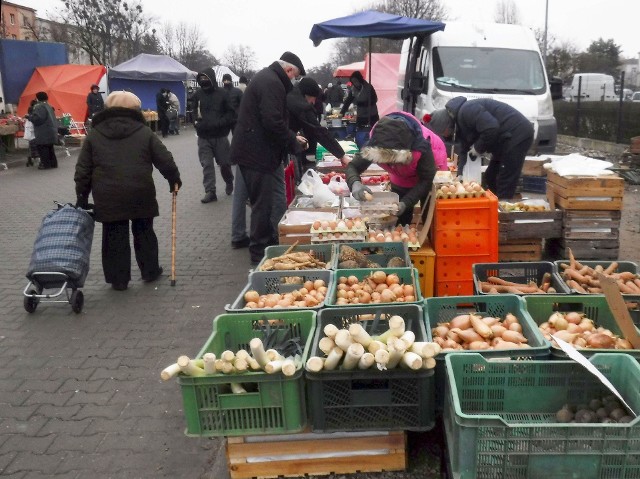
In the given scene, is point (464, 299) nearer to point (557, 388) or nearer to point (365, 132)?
point (557, 388)

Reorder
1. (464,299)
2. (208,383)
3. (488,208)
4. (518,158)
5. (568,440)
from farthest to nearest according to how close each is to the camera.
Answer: (518,158), (488,208), (464,299), (208,383), (568,440)

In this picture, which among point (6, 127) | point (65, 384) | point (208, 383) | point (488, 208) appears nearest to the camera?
point (208, 383)

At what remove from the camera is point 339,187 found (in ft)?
24.8

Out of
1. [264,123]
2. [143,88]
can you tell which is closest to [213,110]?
[264,123]

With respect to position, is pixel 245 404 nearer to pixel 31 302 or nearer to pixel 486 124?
pixel 31 302

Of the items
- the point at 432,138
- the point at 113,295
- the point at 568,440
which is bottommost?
the point at 113,295

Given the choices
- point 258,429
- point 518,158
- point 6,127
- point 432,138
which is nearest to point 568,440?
point 258,429

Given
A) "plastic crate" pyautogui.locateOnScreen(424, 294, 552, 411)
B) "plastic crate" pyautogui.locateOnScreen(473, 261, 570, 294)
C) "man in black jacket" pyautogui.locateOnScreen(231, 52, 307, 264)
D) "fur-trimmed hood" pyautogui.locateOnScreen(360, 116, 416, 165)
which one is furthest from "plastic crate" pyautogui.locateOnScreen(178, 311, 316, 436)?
"man in black jacket" pyautogui.locateOnScreen(231, 52, 307, 264)

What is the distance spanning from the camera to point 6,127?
16.8 m

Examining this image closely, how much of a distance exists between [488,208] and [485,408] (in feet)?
8.44

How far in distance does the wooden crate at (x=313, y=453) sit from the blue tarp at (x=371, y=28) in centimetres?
880

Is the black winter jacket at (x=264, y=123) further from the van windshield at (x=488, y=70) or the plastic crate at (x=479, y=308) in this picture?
the van windshield at (x=488, y=70)

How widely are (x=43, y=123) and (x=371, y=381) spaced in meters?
14.1

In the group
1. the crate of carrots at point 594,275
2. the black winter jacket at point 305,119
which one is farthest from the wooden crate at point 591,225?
the black winter jacket at point 305,119
